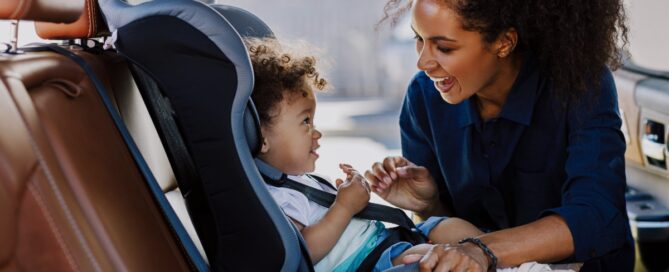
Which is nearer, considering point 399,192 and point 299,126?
point 299,126

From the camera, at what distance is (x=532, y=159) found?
2184mm

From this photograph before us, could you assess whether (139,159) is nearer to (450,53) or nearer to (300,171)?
(300,171)

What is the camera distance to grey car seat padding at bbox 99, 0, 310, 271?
1482 millimetres

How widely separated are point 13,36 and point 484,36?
3.35ft

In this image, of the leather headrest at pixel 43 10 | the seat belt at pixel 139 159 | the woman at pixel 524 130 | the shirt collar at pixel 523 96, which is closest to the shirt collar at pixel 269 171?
the seat belt at pixel 139 159

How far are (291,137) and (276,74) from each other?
14 cm

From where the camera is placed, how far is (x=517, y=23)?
2.02 m

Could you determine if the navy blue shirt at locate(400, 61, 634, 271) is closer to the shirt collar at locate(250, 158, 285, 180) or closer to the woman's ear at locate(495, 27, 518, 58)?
the woman's ear at locate(495, 27, 518, 58)

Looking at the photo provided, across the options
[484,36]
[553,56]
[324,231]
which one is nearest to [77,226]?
[324,231]

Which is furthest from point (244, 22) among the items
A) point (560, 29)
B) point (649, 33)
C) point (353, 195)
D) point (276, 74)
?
point (649, 33)

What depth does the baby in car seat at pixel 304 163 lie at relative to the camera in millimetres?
1807

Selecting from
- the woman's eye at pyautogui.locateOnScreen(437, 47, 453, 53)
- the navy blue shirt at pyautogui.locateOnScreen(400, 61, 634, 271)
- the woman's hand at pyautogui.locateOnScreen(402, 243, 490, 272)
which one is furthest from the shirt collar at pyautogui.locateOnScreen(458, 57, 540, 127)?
Answer: the woman's hand at pyautogui.locateOnScreen(402, 243, 490, 272)

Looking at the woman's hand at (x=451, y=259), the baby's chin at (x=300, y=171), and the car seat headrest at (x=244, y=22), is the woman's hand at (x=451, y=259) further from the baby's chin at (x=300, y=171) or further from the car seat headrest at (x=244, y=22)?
the car seat headrest at (x=244, y=22)

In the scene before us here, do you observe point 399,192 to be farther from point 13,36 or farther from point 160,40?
Answer: point 13,36
